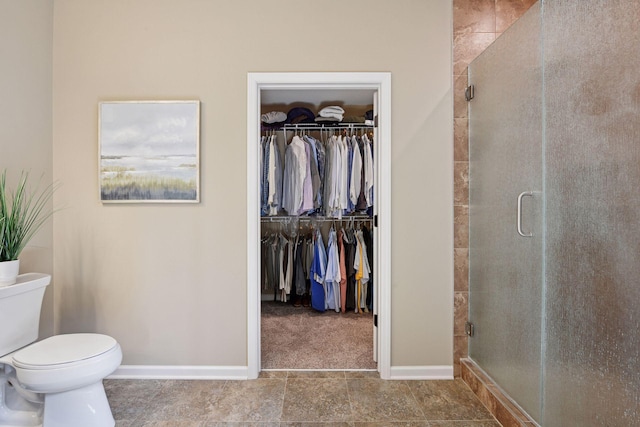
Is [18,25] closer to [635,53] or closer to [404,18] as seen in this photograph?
[404,18]

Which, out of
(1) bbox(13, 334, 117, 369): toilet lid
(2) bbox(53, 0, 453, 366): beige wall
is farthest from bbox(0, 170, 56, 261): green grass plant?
(1) bbox(13, 334, 117, 369): toilet lid

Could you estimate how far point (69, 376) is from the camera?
1418 millimetres

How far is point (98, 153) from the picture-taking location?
2098mm

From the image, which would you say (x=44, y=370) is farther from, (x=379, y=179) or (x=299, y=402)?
(x=379, y=179)

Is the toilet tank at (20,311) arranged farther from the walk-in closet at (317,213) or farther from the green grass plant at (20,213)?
the walk-in closet at (317,213)

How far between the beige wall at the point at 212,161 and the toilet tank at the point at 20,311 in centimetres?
43

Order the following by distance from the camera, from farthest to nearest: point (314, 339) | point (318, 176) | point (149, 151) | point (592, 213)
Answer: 1. point (318, 176)
2. point (314, 339)
3. point (149, 151)
4. point (592, 213)

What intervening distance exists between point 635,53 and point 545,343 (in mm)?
1142

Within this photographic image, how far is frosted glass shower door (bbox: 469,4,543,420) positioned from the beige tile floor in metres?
0.32

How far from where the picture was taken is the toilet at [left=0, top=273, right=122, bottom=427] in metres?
1.41

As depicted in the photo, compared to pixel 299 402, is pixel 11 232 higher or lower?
higher

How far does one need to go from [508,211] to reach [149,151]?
2.14m

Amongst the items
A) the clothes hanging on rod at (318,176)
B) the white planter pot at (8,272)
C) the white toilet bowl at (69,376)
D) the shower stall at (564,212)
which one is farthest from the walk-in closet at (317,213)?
the white planter pot at (8,272)

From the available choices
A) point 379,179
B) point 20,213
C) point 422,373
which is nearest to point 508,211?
point 379,179
